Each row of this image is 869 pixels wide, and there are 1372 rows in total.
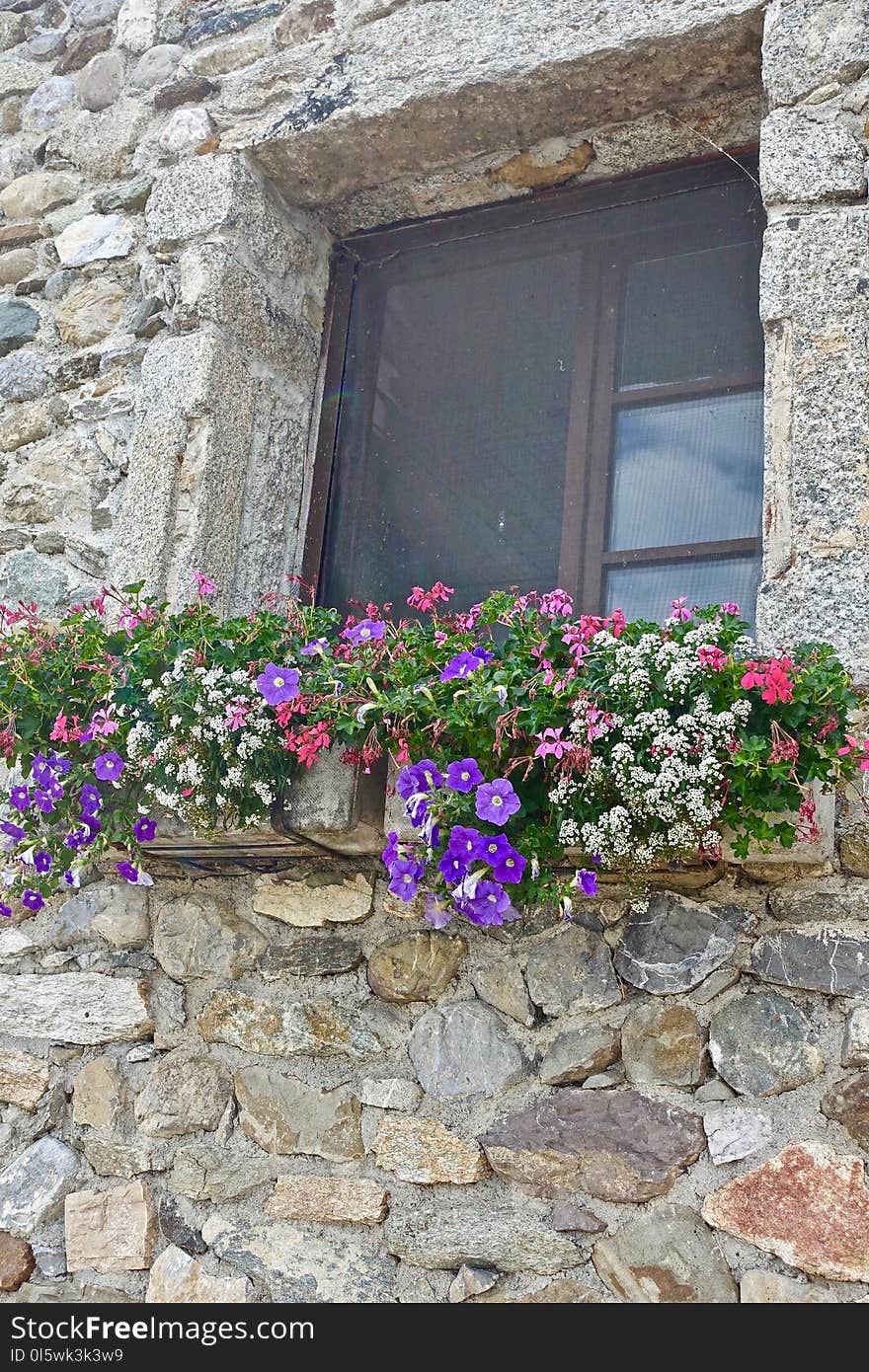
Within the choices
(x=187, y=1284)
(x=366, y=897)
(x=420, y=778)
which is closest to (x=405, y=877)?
(x=420, y=778)

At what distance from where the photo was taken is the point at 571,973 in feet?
7.08

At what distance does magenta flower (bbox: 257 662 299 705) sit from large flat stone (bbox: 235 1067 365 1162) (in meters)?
0.72

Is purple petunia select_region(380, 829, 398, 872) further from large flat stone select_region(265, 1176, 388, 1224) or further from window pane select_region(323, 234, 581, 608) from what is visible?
window pane select_region(323, 234, 581, 608)

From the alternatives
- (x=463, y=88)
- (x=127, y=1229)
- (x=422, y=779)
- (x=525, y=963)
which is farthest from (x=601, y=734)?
(x=463, y=88)

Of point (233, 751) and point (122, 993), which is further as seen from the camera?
point (122, 993)

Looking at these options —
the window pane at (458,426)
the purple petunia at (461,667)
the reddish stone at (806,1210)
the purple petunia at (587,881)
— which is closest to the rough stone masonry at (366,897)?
the reddish stone at (806,1210)

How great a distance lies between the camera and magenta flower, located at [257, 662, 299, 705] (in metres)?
2.15

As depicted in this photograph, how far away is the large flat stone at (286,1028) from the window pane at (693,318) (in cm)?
146

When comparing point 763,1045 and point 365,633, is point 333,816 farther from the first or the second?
point 763,1045

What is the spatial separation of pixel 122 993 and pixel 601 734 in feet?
3.80

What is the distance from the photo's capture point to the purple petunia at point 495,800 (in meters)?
1.92
